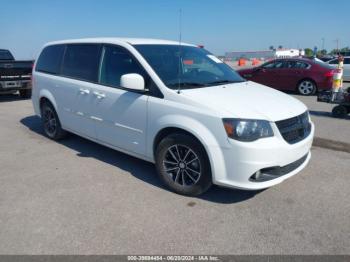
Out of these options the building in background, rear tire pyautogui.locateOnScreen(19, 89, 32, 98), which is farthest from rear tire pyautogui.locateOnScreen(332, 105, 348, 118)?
the building in background

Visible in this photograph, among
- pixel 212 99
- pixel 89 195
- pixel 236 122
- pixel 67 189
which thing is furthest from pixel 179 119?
pixel 67 189

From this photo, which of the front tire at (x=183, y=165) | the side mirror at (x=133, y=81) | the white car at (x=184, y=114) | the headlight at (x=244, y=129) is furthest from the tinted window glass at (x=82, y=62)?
the headlight at (x=244, y=129)

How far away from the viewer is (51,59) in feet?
20.6

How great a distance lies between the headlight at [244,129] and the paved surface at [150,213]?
2.80 feet

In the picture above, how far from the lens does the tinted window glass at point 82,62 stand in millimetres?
5109

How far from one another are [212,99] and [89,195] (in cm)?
189

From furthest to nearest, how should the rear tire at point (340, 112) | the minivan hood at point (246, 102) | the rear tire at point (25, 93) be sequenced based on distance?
1. the rear tire at point (25, 93)
2. the rear tire at point (340, 112)
3. the minivan hood at point (246, 102)

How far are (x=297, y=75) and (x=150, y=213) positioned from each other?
10872 millimetres

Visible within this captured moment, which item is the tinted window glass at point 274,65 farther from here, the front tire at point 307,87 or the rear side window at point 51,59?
the rear side window at point 51,59

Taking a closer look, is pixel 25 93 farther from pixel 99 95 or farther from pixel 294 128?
pixel 294 128

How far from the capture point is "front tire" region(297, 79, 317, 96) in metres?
12.7

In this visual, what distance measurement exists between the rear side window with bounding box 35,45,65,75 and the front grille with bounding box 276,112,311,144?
162 inches

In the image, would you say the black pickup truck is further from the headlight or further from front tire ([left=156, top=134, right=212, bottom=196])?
the headlight

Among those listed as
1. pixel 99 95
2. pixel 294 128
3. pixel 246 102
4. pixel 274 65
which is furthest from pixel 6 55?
pixel 294 128
